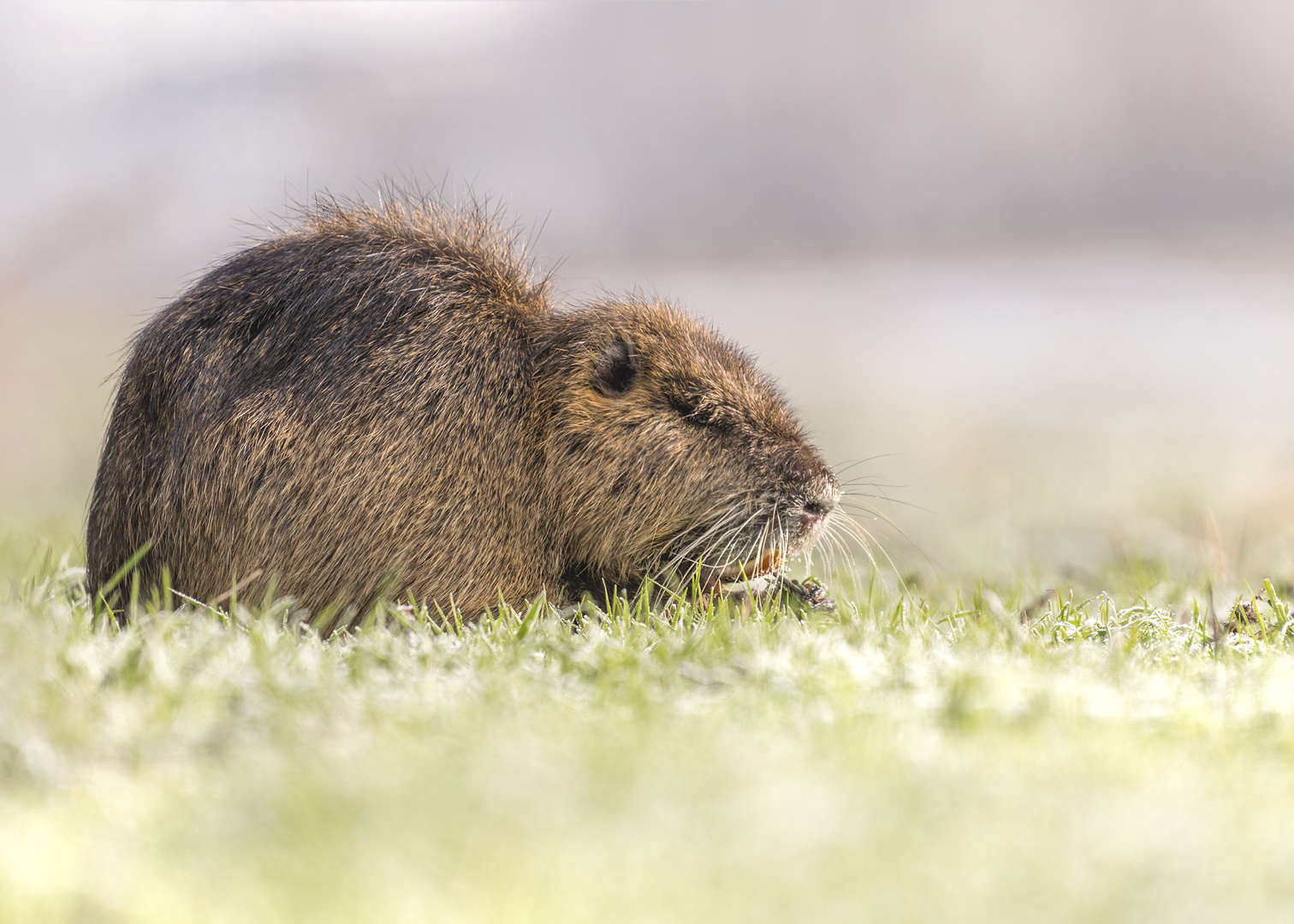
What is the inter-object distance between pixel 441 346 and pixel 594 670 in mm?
1608

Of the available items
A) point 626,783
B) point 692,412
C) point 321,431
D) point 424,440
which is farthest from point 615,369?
point 626,783

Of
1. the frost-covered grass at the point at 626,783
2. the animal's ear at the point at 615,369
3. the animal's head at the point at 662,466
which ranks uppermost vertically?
the animal's ear at the point at 615,369

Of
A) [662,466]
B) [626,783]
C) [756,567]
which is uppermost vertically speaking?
[662,466]

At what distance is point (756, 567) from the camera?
4.34 metres

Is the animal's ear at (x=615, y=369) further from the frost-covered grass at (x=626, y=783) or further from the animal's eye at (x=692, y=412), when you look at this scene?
the frost-covered grass at (x=626, y=783)

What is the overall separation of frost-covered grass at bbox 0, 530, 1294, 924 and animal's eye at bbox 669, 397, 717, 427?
4.69 feet

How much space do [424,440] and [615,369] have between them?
2.64ft

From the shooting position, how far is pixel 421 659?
2.98 metres

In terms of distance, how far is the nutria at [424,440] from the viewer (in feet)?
12.5

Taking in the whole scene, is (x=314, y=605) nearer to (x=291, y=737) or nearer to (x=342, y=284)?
(x=342, y=284)

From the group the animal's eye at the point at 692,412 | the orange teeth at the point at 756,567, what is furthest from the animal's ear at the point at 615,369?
the orange teeth at the point at 756,567

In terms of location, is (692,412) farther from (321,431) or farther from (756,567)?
(321,431)

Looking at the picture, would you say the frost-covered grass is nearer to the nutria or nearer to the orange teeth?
the nutria

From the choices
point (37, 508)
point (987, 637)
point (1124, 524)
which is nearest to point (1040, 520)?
point (1124, 524)
